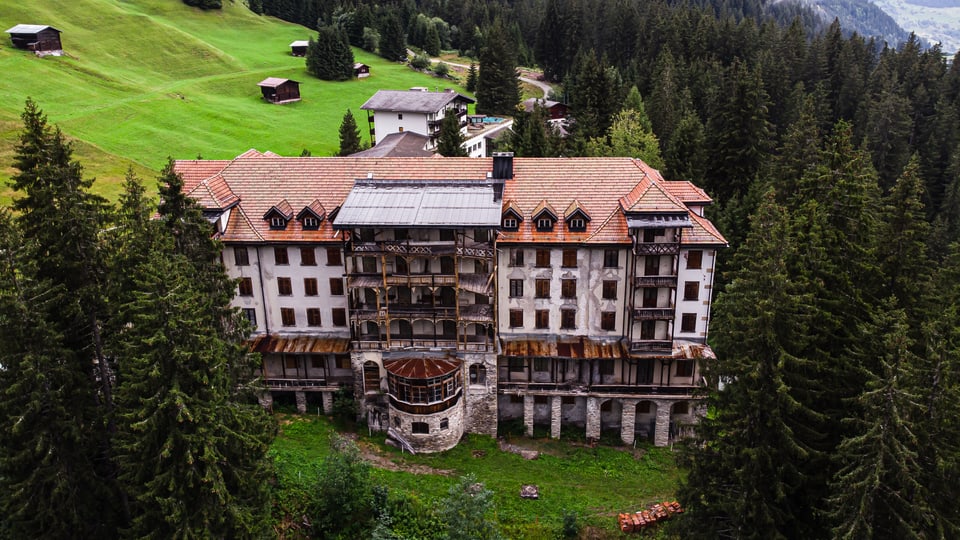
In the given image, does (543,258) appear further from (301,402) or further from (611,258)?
(301,402)

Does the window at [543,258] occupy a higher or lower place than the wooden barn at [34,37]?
lower

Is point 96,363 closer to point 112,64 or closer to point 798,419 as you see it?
point 798,419

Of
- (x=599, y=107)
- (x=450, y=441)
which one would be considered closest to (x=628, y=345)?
(x=450, y=441)

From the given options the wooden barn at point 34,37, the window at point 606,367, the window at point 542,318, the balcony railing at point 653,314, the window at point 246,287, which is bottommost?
the window at point 606,367

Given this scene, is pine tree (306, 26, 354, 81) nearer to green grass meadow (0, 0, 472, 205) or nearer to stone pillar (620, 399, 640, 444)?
green grass meadow (0, 0, 472, 205)

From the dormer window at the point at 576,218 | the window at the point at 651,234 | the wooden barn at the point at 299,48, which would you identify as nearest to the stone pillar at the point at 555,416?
the dormer window at the point at 576,218

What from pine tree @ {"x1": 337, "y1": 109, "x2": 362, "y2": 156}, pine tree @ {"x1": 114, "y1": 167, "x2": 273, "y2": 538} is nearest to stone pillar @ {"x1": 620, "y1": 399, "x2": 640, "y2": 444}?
pine tree @ {"x1": 114, "y1": 167, "x2": 273, "y2": 538}

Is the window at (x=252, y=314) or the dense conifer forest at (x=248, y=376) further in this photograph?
the window at (x=252, y=314)

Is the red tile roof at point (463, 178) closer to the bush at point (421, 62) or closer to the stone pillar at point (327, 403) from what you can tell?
the stone pillar at point (327, 403)
